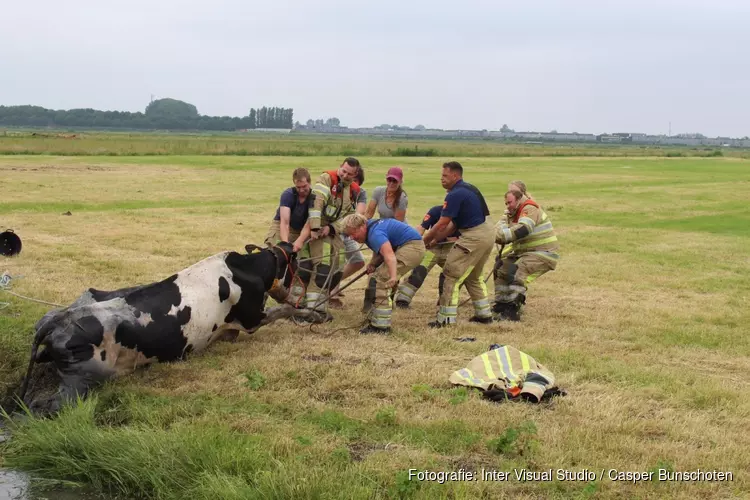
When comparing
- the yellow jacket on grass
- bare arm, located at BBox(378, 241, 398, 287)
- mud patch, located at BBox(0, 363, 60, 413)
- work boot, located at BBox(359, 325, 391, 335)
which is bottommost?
mud patch, located at BBox(0, 363, 60, 413)

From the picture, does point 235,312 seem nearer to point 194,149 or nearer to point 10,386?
point 10,386

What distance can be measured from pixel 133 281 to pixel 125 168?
25.6 m

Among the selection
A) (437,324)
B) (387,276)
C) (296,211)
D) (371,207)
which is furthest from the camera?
(371,207)

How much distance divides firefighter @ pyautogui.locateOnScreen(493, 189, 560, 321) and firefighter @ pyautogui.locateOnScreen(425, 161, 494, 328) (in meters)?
0.74

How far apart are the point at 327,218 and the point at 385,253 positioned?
1.64 meters

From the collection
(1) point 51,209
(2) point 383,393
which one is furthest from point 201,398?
(1) point 51,209

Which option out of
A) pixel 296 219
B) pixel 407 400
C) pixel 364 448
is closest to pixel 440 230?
pixel 296 219

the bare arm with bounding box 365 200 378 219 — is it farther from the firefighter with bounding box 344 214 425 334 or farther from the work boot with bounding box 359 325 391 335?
the work boot with bounding box 359 325 391 335

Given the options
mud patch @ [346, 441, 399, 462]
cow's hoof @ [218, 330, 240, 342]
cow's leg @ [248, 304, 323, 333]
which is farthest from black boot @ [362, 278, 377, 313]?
mud patch @ [346, 441, 399, 462]

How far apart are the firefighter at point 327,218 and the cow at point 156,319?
838 mm

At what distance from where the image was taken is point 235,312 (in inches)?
323

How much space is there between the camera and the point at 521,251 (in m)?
10.7

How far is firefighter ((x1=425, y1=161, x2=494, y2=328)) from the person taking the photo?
9578mm

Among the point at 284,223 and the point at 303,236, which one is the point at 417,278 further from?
the point at 284,223
